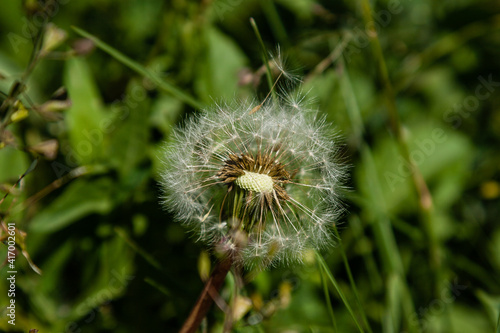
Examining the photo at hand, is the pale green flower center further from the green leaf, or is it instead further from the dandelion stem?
the green leaf

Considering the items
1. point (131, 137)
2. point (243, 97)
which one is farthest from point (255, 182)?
point (243, 97)

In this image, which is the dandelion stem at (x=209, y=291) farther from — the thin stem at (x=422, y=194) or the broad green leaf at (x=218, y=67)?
the thin stem at (x=422, y=194)

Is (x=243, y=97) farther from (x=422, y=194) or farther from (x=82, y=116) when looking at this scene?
(x=422, y=194)

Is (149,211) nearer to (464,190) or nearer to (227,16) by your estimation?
(227,16)

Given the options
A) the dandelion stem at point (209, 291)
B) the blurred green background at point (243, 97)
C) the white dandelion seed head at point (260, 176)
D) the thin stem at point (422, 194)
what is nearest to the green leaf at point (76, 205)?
the blurred green background at point (243, 97)

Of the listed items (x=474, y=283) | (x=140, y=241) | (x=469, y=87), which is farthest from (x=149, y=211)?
(x=469, y=87)

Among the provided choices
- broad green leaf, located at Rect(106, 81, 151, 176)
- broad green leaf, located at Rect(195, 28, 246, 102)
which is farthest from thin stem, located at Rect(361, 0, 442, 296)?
broad green leaf, located at Rect(106, 81, 151, 176)
